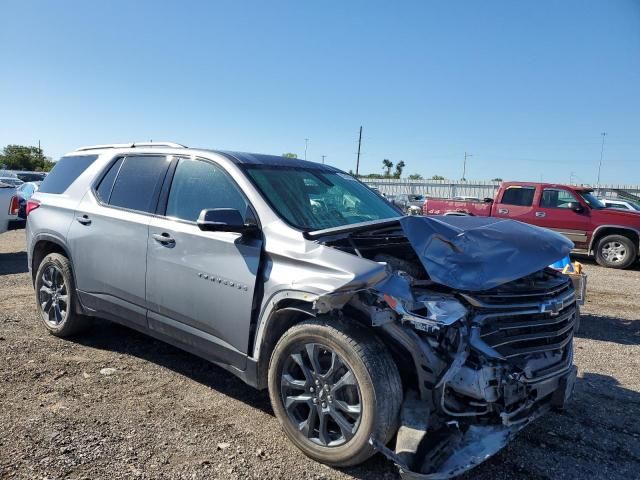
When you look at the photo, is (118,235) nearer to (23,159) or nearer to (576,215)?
(576,215)

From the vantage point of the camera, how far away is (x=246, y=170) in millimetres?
3654

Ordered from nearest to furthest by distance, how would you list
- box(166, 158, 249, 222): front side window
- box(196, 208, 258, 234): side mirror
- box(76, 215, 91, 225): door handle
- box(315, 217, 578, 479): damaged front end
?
box(315, 217, 578, 479): damaged front end < box(196, 208, 258, 234): side mirror < box(166, 158, 249, 222): front side window < box(76, 215, 91, 225): door handle

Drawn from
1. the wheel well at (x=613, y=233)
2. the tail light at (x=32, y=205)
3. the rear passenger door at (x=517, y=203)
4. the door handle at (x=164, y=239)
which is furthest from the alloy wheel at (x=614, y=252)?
the tail light at (x=32, y=205)

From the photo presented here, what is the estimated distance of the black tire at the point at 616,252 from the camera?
11.4 meters

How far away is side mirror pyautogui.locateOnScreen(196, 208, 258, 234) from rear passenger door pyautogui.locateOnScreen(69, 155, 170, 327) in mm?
982

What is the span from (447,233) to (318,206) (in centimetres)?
105

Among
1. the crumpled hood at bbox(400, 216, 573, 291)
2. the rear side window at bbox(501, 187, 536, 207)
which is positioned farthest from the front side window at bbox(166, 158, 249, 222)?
the rear side window at bbox(501, 187, 536, 207)

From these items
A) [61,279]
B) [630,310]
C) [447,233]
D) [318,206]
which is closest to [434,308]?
[447,233]

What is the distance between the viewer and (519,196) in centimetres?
1264

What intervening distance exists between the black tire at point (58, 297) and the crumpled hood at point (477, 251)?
3362 mm

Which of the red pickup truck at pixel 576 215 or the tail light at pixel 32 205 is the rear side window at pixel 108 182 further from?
the red pickup truck at pixel 576 215

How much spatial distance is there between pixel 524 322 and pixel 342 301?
1117 millimetres

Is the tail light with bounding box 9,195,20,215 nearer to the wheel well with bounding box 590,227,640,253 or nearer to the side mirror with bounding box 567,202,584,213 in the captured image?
the side mirror with bounding box 567,202,584,213

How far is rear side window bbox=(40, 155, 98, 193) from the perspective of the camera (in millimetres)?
4965
